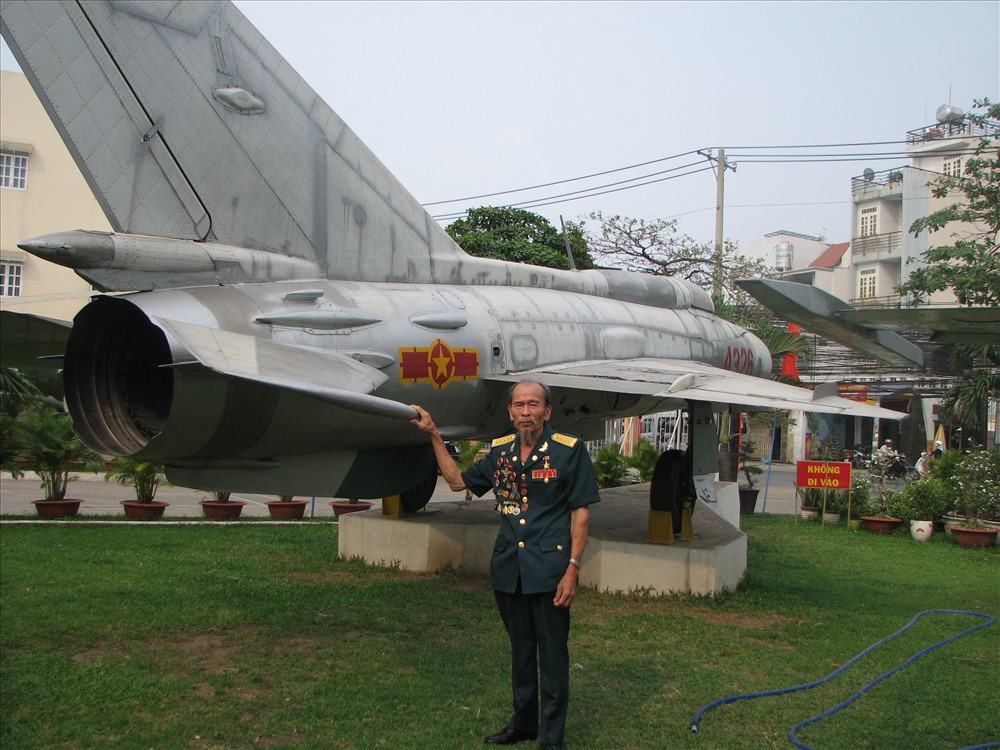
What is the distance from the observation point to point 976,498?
13.4 meters

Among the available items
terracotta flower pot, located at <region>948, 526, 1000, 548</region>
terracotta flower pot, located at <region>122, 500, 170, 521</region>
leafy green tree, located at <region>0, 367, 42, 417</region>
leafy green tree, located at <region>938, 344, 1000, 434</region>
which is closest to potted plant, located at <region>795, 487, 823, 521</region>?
terracotta flower pot, located at <region>948, 526, 1000, 548</region>

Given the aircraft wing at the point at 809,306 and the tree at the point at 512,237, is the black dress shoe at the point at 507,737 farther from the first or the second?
the tree at the point at 512,237

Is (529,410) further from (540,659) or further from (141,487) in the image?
(141,487)

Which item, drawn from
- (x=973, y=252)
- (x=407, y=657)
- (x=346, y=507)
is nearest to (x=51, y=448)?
(x=346, y=507)

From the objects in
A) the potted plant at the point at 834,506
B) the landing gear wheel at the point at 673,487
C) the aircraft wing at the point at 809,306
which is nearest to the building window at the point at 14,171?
the potted plant at the point at 834,506

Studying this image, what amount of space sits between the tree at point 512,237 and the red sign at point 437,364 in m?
15.9

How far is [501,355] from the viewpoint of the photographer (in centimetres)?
768

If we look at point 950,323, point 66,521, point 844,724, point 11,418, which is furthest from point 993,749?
point 11,418

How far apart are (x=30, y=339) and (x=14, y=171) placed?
26753 millimetres

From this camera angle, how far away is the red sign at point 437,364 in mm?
6754

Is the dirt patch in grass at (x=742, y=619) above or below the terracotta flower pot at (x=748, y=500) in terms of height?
below

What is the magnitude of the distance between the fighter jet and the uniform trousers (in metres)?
1.23

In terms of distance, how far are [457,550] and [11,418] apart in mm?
8099

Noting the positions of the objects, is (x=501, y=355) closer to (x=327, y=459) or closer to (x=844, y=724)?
(x=327, y=459)
